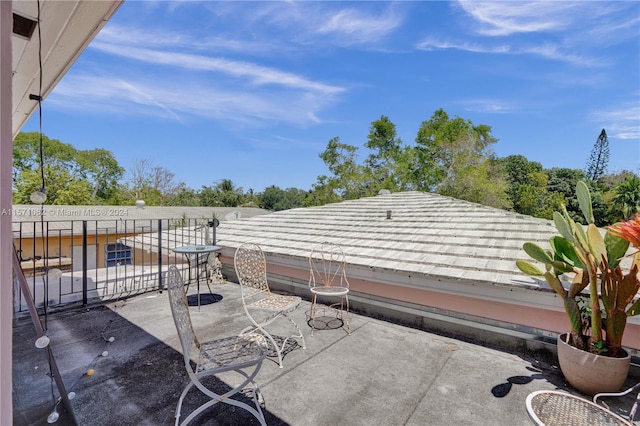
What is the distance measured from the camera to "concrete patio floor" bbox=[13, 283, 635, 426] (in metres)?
2.35

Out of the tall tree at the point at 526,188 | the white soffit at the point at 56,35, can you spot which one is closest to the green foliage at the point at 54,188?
the white soffit at the point at 56,35

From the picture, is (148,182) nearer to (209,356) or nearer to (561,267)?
(209,356)

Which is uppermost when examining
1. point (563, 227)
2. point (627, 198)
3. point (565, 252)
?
point (627, 198)

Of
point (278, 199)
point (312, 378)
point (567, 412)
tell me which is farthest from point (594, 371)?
point (278, 199)

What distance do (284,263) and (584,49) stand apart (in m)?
12.0

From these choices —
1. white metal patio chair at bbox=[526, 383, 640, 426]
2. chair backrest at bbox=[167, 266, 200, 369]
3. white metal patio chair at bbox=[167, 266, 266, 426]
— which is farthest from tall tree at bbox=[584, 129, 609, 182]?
chair backrest at bbox=[167, 266, 200, 369]

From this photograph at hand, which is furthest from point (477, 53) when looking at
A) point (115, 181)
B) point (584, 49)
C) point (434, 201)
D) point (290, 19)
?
point (115, 181)

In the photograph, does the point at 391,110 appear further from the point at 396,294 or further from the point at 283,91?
the point at 396,294

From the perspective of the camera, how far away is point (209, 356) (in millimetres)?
2391

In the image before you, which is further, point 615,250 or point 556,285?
point 556,285

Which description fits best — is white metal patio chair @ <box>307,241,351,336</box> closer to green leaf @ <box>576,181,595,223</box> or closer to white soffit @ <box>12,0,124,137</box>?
green leaf @ <box>576,181,595,223</box>

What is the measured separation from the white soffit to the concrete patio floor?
8.91 ft

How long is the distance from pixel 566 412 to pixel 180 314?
8.52 feet

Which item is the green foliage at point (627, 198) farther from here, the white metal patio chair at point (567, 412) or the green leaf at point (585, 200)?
the white metal patio chair at point (567, 412)
